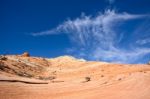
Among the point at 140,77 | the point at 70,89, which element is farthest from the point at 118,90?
the point at 140,77

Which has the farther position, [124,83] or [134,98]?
[124,83]

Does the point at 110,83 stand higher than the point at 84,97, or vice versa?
the point at 110,83

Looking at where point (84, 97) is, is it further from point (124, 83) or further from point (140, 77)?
point (140, 77)

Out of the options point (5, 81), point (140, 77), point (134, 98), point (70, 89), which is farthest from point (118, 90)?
point (5, 81)

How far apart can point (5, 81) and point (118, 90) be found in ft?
21.3

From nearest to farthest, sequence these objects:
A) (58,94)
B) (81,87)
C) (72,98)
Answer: (72,98) < (58,94) < (81,87)

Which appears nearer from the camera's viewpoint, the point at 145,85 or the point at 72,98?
the point at 72,98

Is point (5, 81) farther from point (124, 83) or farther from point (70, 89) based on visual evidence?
point (124, 83)

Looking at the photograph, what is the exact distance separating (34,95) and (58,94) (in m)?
1.34

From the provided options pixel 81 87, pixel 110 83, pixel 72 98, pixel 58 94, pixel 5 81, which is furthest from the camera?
pixel 110 83

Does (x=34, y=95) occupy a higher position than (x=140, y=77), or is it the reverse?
(x=140, y=77)

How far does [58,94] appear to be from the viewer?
49.2 ft

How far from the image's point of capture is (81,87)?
17.2 meters

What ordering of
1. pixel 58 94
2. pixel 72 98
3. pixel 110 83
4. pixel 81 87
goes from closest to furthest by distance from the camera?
1. pixel 72 98
2. pixel 58 94
3. pixel 81 87
4. pixel 110 83
